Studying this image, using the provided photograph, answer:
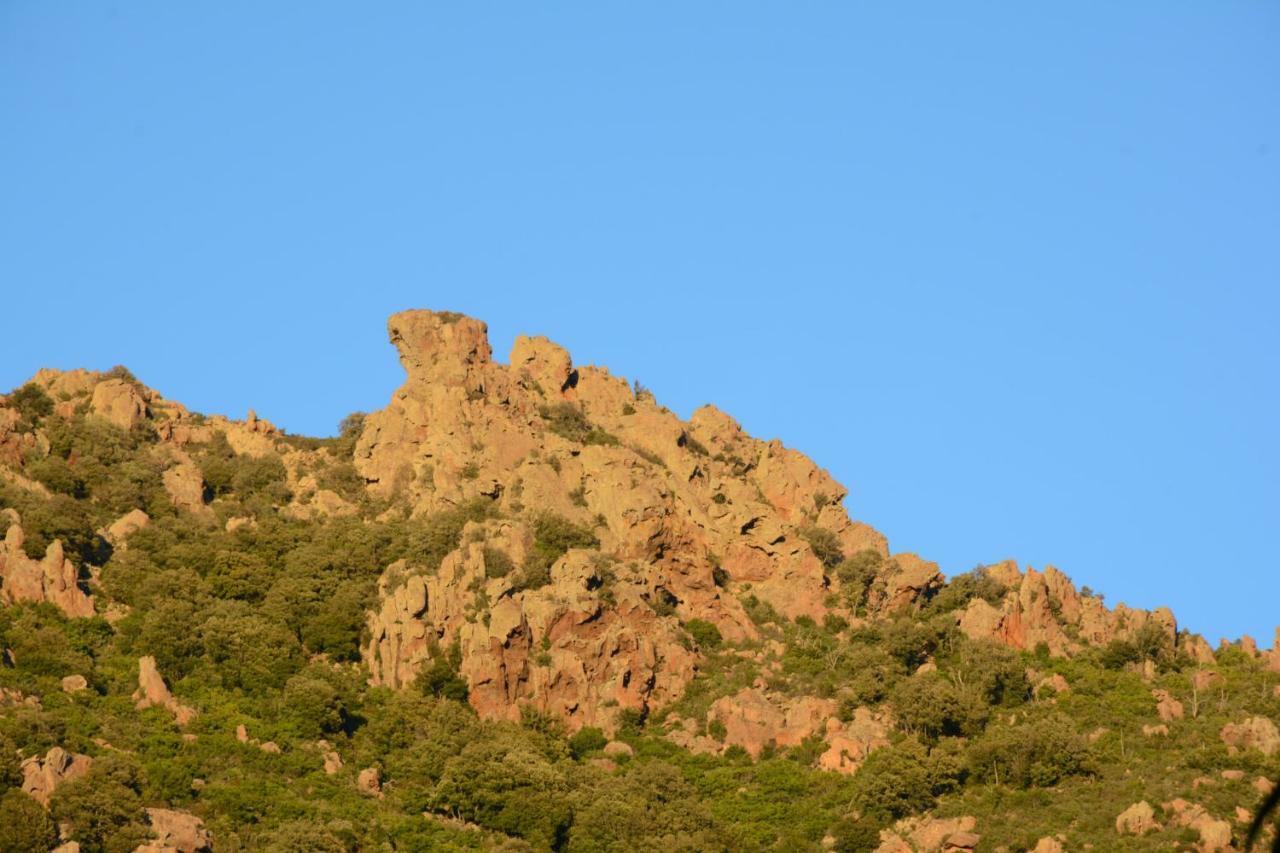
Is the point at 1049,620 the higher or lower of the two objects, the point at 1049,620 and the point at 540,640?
the higher

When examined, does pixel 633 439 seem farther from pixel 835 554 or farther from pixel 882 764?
pixel 882 764

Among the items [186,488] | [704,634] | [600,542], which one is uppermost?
[186,488]

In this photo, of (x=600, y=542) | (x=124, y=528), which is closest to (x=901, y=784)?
(x=600, y=542)

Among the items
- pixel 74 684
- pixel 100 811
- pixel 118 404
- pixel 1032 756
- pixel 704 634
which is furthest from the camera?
pixel 118 404

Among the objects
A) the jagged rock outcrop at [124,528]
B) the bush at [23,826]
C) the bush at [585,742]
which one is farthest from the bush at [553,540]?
the bush at [23,826]

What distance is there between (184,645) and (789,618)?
26954 millimetres

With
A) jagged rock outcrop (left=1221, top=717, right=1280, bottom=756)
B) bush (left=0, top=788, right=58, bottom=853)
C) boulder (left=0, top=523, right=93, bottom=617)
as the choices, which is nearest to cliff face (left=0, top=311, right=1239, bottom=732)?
boulder (left=0, top=523, right=93, bottom=617)

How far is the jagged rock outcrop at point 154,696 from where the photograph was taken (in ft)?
257

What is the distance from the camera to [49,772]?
68.1m

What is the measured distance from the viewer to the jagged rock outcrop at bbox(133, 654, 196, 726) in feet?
257

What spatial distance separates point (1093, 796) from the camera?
76562 mm

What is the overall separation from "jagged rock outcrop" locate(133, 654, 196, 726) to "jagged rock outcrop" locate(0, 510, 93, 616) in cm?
656

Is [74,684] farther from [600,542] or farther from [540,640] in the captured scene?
[600,542]

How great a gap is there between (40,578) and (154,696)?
28.3 ft
